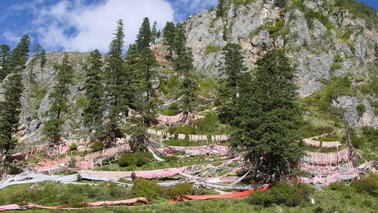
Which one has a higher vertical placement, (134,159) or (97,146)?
(97,146)

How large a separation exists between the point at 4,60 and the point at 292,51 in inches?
3467

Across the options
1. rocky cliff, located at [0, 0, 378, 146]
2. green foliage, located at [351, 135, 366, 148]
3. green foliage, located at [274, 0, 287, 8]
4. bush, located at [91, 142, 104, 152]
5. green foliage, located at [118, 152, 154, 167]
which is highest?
green foliage, located at [274, 0, 287, 8]

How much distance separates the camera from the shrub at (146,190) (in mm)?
30531

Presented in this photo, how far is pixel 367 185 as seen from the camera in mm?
32812

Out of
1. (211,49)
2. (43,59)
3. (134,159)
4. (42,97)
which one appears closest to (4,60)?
(43,59)

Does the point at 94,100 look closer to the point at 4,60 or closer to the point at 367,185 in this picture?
the point at 367,185

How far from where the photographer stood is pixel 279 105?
Answer: 36.8 meters

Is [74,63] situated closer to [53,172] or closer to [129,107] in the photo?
[129,107]

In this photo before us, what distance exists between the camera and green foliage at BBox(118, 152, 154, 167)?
43.9m

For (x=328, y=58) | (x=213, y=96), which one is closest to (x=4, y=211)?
(x=213, y=96)

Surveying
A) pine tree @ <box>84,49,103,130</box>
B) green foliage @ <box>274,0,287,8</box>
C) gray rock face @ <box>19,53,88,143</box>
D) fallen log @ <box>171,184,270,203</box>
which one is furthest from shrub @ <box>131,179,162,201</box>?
green foliage @ <box>274,0,287,8</box>

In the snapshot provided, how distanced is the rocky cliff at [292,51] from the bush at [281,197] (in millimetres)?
38949

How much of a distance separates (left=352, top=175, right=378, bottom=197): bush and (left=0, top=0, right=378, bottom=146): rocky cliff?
107 ft

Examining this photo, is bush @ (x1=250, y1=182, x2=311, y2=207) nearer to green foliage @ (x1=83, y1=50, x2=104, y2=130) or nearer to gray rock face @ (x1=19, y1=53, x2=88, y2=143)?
green foliage @ (x1=83, y1=50, x2=104, y2=130)
